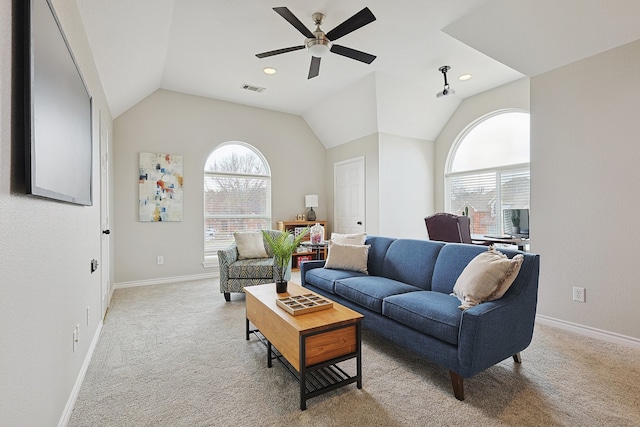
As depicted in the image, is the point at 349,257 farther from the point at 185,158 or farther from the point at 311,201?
the point at 185,158

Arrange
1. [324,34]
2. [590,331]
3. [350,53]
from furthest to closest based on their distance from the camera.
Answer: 1. [350,53]
2. [324,34]
3. [590,331]

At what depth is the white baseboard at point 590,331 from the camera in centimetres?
260

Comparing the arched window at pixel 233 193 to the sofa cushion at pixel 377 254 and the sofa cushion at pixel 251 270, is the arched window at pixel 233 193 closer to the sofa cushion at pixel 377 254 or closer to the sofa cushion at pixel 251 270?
the sofa cushion at pixel 251 270

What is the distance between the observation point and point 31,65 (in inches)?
44.2

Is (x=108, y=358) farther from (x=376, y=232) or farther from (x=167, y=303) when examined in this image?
(x=376, y=232)

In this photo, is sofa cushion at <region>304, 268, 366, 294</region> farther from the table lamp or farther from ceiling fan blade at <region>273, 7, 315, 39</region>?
the table lamp

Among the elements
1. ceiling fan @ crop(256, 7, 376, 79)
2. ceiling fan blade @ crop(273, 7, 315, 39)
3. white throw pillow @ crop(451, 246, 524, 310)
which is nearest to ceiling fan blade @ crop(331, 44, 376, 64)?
ceiling fan @ crop(256, 7, 376, 79)

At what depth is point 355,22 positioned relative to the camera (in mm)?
2641

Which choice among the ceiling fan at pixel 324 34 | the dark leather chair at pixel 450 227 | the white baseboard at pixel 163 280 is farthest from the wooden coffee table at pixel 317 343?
the white baseboard at pixel 163 280

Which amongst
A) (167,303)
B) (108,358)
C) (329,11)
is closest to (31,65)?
(108,358)

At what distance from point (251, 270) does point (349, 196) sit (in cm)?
272

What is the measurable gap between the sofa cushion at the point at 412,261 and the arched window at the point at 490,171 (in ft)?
6.36

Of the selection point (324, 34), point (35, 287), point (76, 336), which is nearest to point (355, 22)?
point (324, 34)

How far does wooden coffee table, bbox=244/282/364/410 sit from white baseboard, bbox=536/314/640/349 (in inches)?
89.4
